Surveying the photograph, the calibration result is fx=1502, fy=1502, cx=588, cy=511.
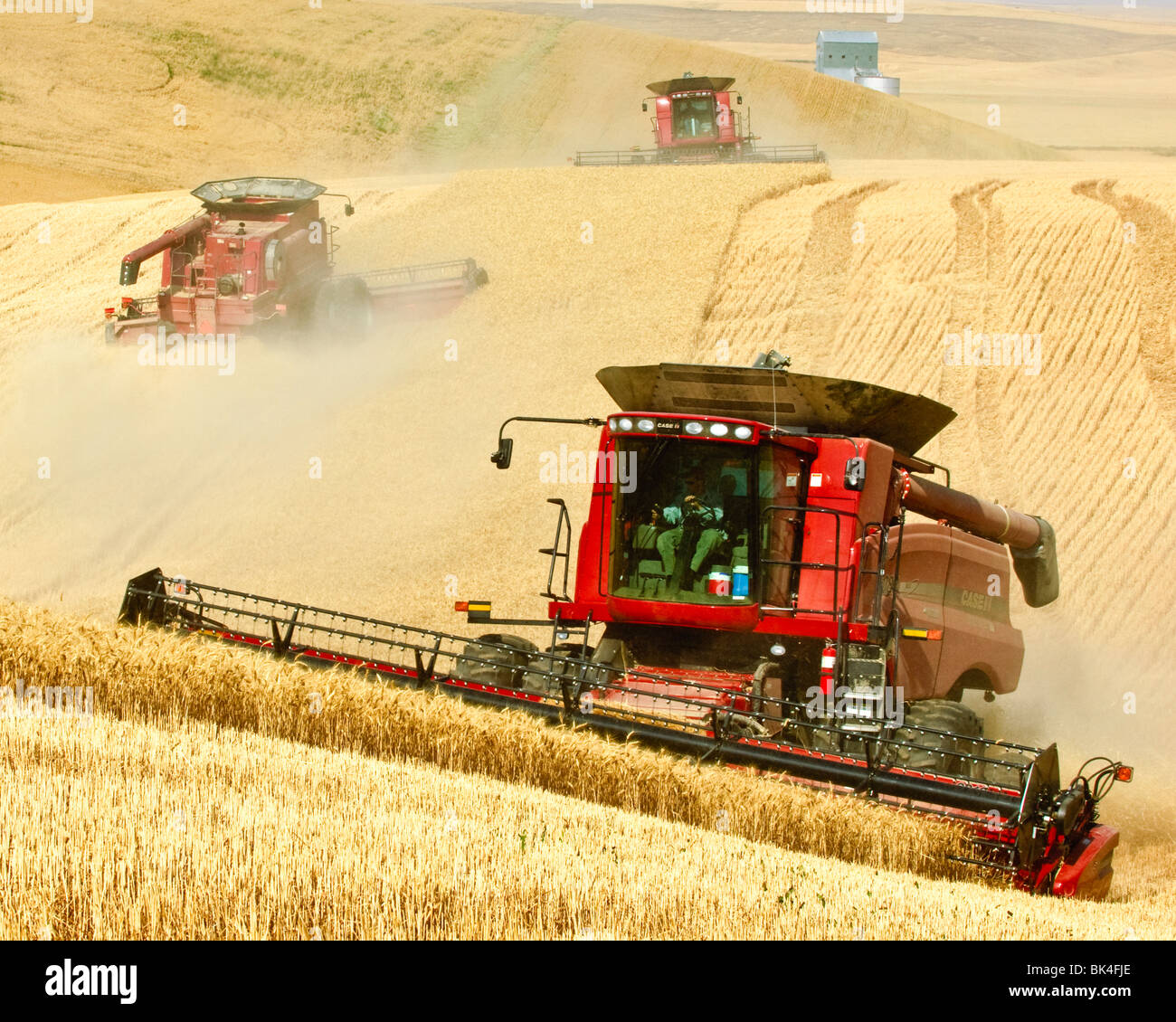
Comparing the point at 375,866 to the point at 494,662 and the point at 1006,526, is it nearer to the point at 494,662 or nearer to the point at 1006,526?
the point at 494,662

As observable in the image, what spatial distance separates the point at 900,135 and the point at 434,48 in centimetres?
1663

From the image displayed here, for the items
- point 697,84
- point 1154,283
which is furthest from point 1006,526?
point 697,84

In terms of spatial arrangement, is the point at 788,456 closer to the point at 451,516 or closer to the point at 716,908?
the point at 716,908

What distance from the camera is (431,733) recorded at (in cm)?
836

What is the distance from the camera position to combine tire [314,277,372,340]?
1880cm

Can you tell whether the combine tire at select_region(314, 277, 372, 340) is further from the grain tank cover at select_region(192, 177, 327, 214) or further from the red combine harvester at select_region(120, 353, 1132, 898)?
the red combine harvester at select_region(120, 353, 1132, 898)

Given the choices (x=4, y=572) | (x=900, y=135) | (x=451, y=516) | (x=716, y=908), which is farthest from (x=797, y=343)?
(x=900, y=135)

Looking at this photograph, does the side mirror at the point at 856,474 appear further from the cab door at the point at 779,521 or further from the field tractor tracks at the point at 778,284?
the field tractor tracks at the point at 778,284

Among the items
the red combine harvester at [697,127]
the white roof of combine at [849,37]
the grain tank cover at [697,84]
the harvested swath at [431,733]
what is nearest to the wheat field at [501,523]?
the harvested swath at [431,733]

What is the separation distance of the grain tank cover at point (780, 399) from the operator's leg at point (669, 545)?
3.27 ft

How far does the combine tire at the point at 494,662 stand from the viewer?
895cm

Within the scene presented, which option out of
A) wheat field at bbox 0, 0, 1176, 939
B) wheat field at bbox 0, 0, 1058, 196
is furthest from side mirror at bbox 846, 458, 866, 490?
wheat field at bbox 0, 0, 1058, 196
